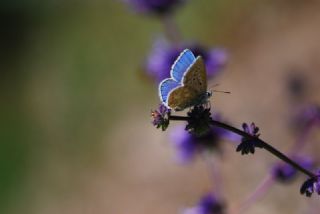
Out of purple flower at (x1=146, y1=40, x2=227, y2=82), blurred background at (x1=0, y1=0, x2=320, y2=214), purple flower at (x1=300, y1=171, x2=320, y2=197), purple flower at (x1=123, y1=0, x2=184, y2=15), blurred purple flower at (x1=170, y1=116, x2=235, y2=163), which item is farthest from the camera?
blurred background at (x1=0, y1=0, x2=320, y2=214)

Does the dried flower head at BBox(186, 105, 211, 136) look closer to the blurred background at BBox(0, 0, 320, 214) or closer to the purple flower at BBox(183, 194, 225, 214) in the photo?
the purple flower at BBox(183, 194, 225, 214)

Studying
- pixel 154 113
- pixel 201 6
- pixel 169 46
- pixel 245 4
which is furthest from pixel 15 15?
pixel 154 113

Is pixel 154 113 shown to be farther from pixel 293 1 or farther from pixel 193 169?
pixel 293 1

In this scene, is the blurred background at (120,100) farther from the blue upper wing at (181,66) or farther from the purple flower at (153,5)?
the blue upper wing at (181,66)

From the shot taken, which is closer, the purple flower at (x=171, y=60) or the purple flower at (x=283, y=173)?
the purple flower at (x=283, y=173)

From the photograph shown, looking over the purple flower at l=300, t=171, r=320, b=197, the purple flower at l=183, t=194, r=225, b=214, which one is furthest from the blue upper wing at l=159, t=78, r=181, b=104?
the purple flower at l=183, t=194, r=225, b=214

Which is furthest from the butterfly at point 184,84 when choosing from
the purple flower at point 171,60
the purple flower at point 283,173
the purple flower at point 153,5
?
the purple flower at point 153,5

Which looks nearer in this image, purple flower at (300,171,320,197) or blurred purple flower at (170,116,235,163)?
purple flower at (300,171,320,197)
